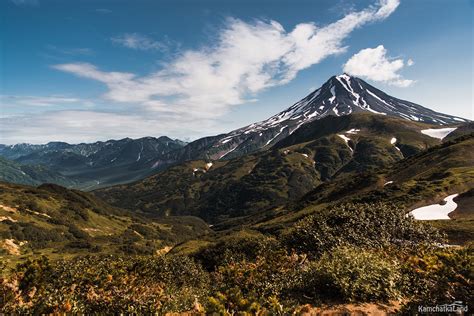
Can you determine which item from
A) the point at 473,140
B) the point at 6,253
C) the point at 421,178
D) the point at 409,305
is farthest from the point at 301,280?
the point at 473,140

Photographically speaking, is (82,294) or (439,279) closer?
(439,279)

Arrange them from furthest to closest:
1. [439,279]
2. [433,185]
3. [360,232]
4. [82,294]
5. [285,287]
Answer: [433,185] < [360,232] < [82,294] < [285,287] < [439,279]

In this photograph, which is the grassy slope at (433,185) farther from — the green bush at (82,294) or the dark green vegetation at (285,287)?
the green bush at (82,294)

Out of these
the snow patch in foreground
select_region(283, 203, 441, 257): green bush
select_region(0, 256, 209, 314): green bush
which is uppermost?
select_region(283, 203, 441, 257): green bush

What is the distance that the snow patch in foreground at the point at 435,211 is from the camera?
84562mm

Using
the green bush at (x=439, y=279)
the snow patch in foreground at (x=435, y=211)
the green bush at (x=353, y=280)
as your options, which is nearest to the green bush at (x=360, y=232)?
the green bush at (x=439, y=279)

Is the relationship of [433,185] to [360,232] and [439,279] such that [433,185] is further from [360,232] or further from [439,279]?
[439,279]

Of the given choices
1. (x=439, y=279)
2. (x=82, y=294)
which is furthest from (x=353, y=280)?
(x=82, y=294)

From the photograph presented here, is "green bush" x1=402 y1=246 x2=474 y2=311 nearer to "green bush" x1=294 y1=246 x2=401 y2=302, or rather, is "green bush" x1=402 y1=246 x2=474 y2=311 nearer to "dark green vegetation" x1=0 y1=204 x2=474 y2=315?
"dark green vegetation" x1=0 y1=204 x2=474 y2=315

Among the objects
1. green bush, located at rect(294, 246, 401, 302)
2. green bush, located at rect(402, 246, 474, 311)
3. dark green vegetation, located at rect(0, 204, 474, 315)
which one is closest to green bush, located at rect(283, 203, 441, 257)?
dark green vegetation, located at rect(0, 204, 474, 315)

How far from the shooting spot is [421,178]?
414 ft

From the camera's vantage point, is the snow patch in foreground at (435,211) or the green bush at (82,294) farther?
the snow patch in foreground at (435,211)

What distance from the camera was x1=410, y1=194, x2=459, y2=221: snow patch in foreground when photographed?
84562mm

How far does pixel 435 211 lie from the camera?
8831cm
